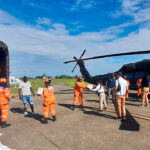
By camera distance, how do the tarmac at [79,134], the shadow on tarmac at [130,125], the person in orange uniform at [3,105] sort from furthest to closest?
the person in orange uniform at [3,105], the shadow on tarmac at [130,125], the tarmac at [79,134]

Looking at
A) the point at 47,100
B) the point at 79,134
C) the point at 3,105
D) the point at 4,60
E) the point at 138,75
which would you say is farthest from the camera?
the point at 138,75

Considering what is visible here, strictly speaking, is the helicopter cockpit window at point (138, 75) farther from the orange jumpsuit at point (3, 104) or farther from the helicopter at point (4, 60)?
the orange jumpsuit at point (3, 104)

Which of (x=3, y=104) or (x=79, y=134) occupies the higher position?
(x=3, y=104)

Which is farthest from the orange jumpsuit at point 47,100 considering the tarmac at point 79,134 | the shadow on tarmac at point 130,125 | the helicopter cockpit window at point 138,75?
the helicopter cockpit window at point 138,75

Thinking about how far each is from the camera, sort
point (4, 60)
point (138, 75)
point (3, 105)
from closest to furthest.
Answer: point (3, 105) < point (4, 60) < point (138, 75)

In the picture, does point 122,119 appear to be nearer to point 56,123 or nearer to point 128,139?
point 128,139

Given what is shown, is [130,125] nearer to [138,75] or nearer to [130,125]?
[130,125]

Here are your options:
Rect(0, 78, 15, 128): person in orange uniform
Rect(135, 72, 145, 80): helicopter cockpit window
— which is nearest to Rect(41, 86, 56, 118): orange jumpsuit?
Rect(0, 78, 15, 128): person in orange uniform

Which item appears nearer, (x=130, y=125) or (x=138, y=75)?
(x=130, y=125)

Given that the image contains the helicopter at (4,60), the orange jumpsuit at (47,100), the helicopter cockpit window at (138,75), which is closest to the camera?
the orange jumpsuit at (47,100)

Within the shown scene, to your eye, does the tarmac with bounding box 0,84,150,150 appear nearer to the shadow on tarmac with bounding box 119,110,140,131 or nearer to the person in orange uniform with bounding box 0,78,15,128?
the shadow on tarmac with bounding box 119,110,140,131

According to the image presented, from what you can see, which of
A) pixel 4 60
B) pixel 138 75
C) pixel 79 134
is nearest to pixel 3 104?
pixel 79 134

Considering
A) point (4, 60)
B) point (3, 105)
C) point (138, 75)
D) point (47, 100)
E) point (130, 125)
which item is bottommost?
point (130, 125)

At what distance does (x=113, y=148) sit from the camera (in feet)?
11.4
